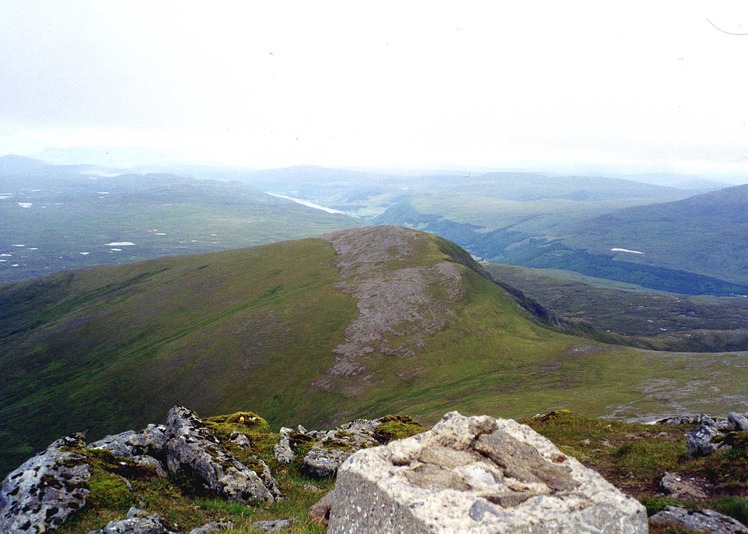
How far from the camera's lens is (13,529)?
41.9 feet

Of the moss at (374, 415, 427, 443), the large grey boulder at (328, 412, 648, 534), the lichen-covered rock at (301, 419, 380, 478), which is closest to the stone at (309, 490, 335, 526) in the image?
the large grey boulder at (328, 412, 648, 534)

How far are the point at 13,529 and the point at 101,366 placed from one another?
163976mm

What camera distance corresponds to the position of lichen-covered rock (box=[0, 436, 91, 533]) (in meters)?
13.0

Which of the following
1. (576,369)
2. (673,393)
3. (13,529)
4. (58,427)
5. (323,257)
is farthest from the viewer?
(323,257)

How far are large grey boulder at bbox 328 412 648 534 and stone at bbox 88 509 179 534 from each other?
20.0 feet

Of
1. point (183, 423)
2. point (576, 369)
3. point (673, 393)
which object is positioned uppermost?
point (183, 423)

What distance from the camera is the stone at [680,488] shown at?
1511cm

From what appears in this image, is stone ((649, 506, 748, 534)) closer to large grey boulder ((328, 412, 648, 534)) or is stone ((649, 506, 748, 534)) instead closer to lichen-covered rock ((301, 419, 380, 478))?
large grey boulder ((328, 412, 648, 534))

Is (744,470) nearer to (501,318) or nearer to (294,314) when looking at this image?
(501,318)

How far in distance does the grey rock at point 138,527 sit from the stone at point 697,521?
13847 mm

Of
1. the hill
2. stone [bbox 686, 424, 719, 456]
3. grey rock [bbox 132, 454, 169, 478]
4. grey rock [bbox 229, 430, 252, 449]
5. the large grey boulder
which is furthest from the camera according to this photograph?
the hill

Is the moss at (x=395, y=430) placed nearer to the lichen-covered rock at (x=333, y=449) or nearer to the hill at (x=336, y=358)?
the lichen-covered rock at (x=333, y=449)

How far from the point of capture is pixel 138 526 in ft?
40.4

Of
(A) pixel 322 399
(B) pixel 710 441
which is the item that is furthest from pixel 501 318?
(B) pixel 710 441
